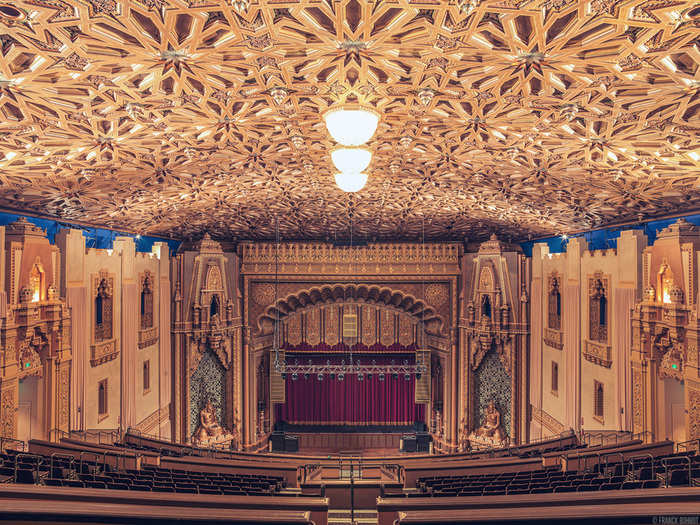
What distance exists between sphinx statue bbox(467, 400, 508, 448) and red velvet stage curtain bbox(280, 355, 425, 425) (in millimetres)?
3391

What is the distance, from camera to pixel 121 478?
6184mm

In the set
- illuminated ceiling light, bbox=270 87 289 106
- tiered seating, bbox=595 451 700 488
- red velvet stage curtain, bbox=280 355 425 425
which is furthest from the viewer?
red velvet stage curtain, bbox=280 355 425 425

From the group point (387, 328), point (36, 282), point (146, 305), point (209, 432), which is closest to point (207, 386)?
point (209, 432)

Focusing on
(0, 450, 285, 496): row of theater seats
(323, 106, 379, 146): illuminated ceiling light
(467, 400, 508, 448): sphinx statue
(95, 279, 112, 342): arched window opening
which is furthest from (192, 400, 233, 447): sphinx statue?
(323, 106, 379, 146): illuminated ceiling light

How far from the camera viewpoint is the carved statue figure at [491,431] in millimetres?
15852

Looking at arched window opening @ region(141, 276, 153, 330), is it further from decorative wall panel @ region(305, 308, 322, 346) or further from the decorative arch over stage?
decorative wall panel @ region(305, 308, 322, 346)

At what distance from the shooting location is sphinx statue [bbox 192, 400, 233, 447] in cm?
1585

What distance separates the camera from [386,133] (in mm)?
6312

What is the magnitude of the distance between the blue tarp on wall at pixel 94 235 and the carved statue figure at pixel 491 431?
1294 centimetres

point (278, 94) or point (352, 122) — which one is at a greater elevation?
point (278, 94)

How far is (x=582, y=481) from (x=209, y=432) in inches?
521

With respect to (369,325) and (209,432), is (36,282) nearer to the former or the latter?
(209,432)

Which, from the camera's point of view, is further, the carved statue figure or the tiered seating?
the carved statue figure

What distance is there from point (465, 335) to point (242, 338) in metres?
8.58
